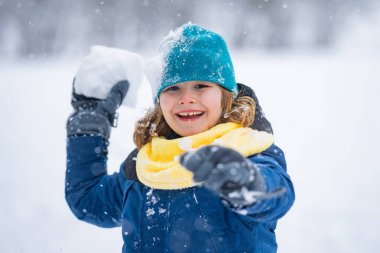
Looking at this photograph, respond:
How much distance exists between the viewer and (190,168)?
936 mm

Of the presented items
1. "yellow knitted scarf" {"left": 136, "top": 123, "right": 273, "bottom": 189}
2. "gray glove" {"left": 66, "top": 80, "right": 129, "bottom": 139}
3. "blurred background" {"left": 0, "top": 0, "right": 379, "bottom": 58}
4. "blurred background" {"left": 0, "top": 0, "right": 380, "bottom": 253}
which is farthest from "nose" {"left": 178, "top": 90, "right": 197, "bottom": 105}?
"blurred background" {"left": 0, "top": 0, "right": 379, "bottom": 58}

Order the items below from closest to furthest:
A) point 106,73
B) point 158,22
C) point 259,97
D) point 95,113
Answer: point 95,113, point 106,73, point 259,97, point 158,22

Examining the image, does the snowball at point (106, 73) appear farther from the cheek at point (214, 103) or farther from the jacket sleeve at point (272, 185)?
the jacket sleeve at point (272, 185)

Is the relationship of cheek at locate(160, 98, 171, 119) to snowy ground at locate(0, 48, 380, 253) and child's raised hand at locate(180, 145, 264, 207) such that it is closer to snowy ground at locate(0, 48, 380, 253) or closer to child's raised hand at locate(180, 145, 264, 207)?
snowy ground at locate(0, 48, 380, 253)

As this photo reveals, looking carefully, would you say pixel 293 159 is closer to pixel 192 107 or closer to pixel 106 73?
pixel 106 73

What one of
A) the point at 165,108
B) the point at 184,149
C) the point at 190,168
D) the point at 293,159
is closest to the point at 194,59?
the point at 165,108

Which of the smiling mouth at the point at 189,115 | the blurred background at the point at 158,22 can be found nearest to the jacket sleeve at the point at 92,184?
the smiling mouth at the point at 189,115

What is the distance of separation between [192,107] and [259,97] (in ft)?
20.5

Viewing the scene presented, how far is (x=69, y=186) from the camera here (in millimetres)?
1795

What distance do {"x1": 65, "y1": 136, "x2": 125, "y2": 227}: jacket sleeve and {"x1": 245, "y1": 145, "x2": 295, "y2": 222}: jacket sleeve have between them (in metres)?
0.65

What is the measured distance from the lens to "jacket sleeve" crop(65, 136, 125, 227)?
1.71 m
